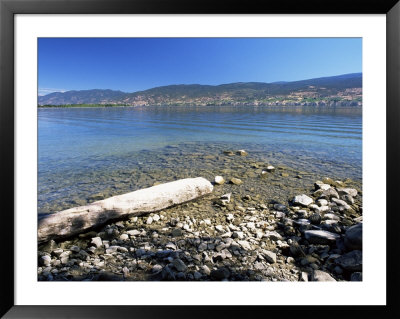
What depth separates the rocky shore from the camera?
181 centimetres

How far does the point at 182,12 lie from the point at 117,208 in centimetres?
206

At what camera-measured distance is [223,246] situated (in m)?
2.13

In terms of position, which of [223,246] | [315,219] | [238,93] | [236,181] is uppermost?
[238,93]

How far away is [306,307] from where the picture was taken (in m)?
1.39

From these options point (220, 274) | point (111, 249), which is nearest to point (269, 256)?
point (220, 274)

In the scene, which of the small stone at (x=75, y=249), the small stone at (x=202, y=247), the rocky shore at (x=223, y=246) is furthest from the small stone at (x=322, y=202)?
the small stone at (x=75, y=249)

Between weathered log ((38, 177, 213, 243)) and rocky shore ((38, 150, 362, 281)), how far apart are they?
0.29 feet

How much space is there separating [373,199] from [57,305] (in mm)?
2159

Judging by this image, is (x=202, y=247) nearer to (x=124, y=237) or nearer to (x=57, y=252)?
(x=124, y=237)

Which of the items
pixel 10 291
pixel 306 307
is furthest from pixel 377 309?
pixel 10 291

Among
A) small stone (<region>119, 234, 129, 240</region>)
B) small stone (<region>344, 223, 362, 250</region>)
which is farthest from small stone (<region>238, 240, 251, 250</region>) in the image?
small stone (<region>119, 234, 129, 240</region>)

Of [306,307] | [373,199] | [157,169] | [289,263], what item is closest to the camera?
[306,307]

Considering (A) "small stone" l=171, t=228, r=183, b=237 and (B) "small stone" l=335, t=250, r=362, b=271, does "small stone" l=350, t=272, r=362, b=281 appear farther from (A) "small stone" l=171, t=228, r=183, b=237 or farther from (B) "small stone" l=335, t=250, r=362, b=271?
(A) "small stone" l=171, t=228, r=183, b=237

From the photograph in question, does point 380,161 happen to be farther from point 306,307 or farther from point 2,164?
point 2,164
